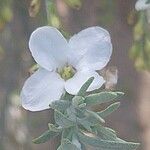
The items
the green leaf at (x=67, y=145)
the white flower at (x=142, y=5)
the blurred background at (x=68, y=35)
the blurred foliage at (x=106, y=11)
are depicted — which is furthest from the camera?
the blurred foliage at (x=106, y=11)

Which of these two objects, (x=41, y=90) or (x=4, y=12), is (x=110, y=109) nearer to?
(x=41, y=90)

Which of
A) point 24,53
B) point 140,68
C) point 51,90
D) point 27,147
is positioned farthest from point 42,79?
point 27,147

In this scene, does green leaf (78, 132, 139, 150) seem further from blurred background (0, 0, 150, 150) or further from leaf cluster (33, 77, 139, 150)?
blurred background (0, 0, 150, 150)

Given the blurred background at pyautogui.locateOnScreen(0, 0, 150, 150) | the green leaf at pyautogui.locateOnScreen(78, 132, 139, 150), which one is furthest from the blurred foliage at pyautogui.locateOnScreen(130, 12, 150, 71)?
the green leaf at pyautogui.locateOnScreen(78, 132, 139, 150)

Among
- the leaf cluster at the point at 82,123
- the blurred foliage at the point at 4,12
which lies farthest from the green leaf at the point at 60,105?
the blurred foliage at the point at 4,12

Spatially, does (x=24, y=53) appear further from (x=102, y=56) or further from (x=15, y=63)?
(x=102, y=56)

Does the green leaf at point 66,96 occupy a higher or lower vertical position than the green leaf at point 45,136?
higher

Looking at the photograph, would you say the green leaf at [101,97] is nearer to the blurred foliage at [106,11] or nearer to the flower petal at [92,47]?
the flower petal at [92,47]

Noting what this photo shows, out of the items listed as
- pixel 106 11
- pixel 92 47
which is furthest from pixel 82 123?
pixel 106 11

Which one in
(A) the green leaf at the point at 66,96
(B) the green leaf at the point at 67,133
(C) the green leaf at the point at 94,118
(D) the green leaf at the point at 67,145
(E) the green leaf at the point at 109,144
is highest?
(A) the green leaf at the point at 66,96
